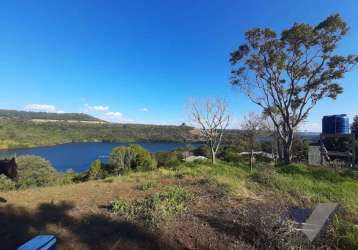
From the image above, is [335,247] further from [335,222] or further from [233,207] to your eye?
[233,207]

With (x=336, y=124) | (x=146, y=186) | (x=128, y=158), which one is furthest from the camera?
(x=128, y=158)

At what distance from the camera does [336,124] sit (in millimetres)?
15172

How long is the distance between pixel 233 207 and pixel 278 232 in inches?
49.6

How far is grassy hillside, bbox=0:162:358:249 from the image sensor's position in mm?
3164

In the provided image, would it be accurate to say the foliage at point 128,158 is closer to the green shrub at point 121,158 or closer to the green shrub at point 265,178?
the green shrub at point 121,158

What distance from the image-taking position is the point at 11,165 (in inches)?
95.0

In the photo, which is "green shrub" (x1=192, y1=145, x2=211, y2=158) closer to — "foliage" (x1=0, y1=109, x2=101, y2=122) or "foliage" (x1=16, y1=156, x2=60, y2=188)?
"foliage" (x1=16, y1=156, x2=60, y2=188)

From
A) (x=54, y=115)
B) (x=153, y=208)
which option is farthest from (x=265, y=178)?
(x=54, y=115)

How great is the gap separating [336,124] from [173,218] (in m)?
14.3

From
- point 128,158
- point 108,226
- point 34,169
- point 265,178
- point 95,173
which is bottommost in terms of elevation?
point 95,173

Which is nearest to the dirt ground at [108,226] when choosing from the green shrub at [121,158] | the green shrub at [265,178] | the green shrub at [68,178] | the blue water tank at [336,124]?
the green shrub at [265,178]

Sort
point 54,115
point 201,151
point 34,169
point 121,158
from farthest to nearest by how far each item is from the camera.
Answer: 1. point 54,115
2. point 201,151
3. point 121,158
4. point 34,169

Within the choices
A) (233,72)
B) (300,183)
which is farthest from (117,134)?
(300,183)

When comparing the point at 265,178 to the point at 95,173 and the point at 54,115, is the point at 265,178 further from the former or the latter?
the point at 54,115
